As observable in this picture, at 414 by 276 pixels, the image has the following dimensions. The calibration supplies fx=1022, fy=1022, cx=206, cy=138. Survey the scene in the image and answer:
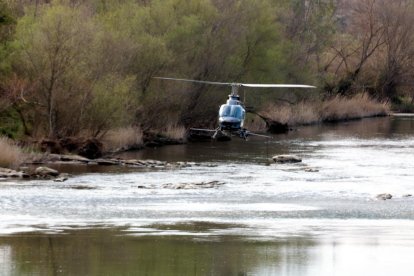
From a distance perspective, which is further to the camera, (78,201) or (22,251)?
(78,201)

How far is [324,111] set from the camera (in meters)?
74.9

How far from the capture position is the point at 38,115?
144 feet

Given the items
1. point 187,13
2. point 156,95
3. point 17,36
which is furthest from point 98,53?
point 187,13

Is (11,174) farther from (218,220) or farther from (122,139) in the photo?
(122,139)

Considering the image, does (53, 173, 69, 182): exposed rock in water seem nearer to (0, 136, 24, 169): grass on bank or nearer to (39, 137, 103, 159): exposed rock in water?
(0, 136, 24, 169): grass on bank

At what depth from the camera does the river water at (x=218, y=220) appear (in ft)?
65.1

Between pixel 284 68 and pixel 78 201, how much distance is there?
41931mm

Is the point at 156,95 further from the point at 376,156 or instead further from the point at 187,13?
the point at 376,156

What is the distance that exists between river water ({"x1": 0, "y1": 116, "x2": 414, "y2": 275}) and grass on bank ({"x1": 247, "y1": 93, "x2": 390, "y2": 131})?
19.0 metres

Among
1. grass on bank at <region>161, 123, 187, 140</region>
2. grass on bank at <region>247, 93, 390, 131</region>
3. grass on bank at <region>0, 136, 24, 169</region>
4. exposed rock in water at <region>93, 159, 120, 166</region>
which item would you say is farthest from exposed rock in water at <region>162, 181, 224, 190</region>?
grass on bank at <region>247, 93, 390, 131</region>

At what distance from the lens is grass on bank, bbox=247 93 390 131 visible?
2560 inches

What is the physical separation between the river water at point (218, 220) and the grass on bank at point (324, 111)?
18979 mm

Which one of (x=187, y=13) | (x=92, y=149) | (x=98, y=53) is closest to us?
(x=92, y=149)

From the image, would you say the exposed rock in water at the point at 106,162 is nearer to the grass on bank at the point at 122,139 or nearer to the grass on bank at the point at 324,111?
the grass on bank at the point at 122,139
